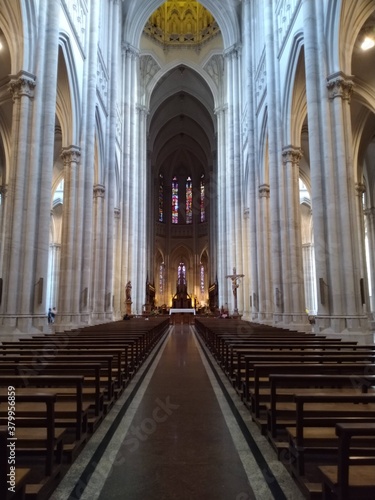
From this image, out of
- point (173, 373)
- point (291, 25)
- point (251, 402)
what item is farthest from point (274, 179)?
point (251, 402)

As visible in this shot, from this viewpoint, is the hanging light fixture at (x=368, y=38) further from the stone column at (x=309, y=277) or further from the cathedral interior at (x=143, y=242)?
the stone column at (x=309, y=277)

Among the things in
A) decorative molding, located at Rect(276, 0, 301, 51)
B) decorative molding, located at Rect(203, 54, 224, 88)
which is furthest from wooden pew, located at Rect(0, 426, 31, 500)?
decorative molding, located at Rect(203, 54, 224, 88)

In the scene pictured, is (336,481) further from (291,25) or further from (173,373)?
(291,25)

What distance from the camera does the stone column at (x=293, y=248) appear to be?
1430 cm

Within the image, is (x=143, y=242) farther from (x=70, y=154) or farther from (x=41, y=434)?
(x=41, y=434)

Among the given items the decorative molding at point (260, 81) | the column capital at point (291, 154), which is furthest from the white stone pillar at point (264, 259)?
the decorative molding at point (260, 81)

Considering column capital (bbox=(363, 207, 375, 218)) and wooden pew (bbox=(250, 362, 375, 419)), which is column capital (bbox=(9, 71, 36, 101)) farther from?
column capital (bbox=(363, 207, 375, 218))

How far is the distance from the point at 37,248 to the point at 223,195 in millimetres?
21885

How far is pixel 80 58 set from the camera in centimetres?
1605

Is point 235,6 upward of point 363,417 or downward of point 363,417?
upward

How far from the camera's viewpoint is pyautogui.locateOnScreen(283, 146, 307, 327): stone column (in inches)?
563

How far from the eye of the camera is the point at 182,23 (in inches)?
1451

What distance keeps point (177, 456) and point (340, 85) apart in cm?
1040

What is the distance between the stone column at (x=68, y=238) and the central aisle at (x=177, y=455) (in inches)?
357
